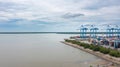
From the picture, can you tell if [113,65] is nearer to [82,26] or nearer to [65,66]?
[65,66]

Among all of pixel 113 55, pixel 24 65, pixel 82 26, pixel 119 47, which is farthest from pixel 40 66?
pixel 82 26

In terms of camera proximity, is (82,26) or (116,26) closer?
(116,26)

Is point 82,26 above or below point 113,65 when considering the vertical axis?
above

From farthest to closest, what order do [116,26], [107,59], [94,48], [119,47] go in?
[116,26] → [119,47] → [94,48] → [107,59]

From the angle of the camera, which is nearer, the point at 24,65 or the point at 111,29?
the point at 24,65

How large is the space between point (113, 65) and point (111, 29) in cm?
2786

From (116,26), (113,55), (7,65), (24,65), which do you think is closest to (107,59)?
(113,55)

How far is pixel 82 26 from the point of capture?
145 ft

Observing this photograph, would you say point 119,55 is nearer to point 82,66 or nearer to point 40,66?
point 82,66

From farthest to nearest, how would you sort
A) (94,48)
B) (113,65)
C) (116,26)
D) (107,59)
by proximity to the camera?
(116,26)
(94,48)
(107,59)
(113,65)

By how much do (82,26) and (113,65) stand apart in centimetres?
3187

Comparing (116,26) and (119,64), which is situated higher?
(116,26)

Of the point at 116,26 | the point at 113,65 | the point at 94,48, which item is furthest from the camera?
the point at 116,26

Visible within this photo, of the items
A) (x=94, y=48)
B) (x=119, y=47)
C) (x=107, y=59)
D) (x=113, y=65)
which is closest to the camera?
(x=113, y=65)
